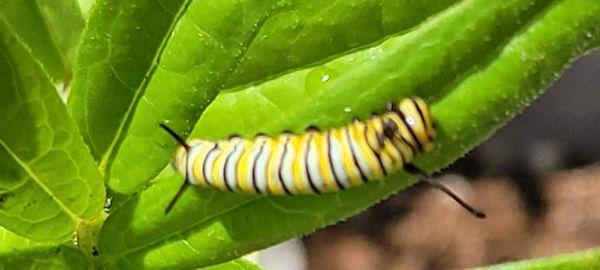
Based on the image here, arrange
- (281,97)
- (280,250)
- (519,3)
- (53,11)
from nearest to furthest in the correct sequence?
1. (519,3)
2. (281,97)
3. (53,11)
4. (280,250)

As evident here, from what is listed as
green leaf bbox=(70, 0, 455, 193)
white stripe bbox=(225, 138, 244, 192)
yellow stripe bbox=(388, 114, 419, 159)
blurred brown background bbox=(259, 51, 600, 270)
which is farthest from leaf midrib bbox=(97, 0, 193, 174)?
blurred brown background bbox=(259, 51, 600, 270)

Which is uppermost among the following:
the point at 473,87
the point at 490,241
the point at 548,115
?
the point at 473,87

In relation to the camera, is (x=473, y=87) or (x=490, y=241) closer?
(x=473, y=87)

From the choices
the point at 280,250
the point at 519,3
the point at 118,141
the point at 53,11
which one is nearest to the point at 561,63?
the point at 519,3

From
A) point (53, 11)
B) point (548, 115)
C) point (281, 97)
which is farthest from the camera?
point (548, 115)

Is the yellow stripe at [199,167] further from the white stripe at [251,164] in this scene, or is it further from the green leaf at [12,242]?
the green leaf at [12,242]

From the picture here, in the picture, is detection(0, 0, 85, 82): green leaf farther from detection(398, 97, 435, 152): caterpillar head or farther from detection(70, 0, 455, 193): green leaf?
detection(398, 97, 435, 152): caterpillar head

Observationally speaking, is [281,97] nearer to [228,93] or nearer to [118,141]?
[228,93]

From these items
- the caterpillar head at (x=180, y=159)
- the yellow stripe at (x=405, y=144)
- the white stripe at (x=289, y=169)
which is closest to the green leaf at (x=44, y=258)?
the caterpillar head at (x=180, y=159)

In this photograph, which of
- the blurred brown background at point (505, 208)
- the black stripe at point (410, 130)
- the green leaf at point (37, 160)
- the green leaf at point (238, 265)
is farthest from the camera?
the blurred brown background at point (505, 208)
